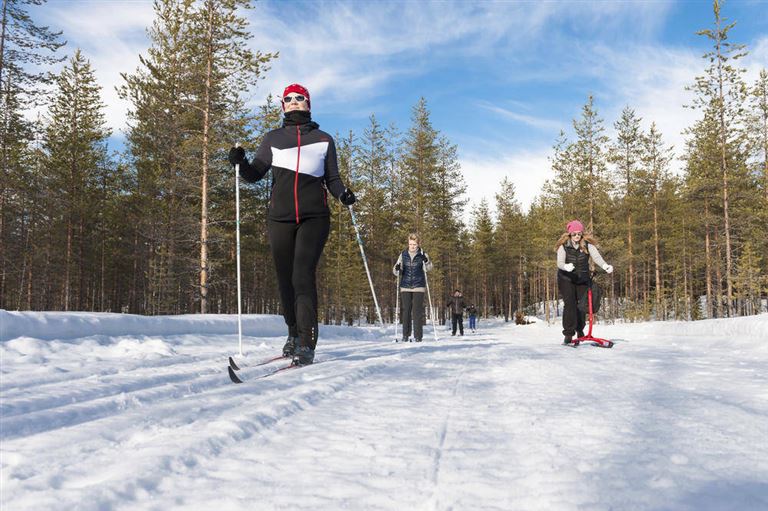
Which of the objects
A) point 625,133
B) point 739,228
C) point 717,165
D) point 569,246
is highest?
point 625,133

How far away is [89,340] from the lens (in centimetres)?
527

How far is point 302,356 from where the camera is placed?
Answer: 415 cm

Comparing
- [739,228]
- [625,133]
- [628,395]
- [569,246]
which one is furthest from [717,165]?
[628,395]

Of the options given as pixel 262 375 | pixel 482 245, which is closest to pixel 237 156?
pixel 262 375

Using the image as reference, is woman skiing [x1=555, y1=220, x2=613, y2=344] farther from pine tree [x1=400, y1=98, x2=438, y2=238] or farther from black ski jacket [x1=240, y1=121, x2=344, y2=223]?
pine tree [x1=400, y1=98, x2=438, y2=238]

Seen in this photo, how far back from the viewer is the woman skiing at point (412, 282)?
9836 mm

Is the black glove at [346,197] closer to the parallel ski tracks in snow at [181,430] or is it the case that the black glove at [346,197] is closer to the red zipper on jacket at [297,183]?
the red zipper on jacket at [297,183]

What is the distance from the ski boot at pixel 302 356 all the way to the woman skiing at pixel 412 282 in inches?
222

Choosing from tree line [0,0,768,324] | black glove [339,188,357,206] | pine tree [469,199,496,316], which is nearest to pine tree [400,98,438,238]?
tree line [0,0,768,324]

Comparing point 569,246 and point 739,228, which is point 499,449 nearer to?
point 569,246

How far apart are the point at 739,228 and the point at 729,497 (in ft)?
112

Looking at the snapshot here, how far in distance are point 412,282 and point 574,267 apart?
344 cm

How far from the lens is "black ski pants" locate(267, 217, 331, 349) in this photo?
4273 mm

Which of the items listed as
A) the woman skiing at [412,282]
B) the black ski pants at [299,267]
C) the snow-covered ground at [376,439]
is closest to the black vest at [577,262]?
the woman skiing at [412,282]
